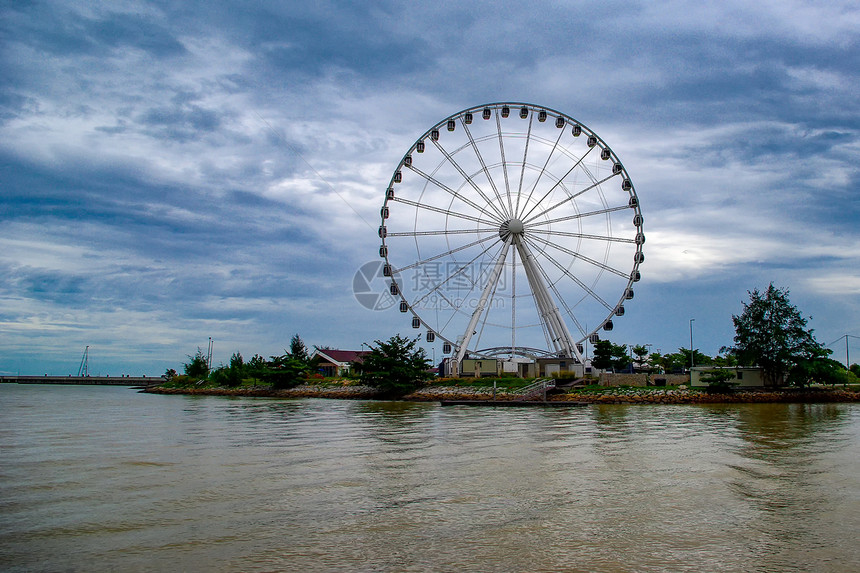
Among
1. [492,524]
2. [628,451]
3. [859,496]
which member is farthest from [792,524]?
[628,451]

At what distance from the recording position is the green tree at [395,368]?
5847 cm

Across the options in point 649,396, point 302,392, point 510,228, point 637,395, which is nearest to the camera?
point 510,228

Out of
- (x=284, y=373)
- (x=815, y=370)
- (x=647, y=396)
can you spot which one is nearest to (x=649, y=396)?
(x=647, y=396)

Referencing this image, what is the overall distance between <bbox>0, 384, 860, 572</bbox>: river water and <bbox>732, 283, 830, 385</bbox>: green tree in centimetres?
3355

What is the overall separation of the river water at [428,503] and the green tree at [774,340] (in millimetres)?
33545

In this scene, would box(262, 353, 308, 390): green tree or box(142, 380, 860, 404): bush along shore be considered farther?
box(262, 353, 308, 390): green tree

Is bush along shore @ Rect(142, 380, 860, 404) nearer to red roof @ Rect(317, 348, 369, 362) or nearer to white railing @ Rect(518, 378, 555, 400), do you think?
white railing @ Rect(518, 378, 555, 400)

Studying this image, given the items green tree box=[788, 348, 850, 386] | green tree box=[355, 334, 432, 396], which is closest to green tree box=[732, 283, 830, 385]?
green tree box=[788, 348, 850, 386]

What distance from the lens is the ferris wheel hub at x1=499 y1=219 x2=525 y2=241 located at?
4644 cm

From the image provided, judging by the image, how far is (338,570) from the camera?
26.6ft

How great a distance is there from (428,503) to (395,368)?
46.9 m

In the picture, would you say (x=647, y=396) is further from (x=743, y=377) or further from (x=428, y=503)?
(x=428, y=503)

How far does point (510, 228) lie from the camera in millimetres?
46531

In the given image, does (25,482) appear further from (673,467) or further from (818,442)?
(818,442)
